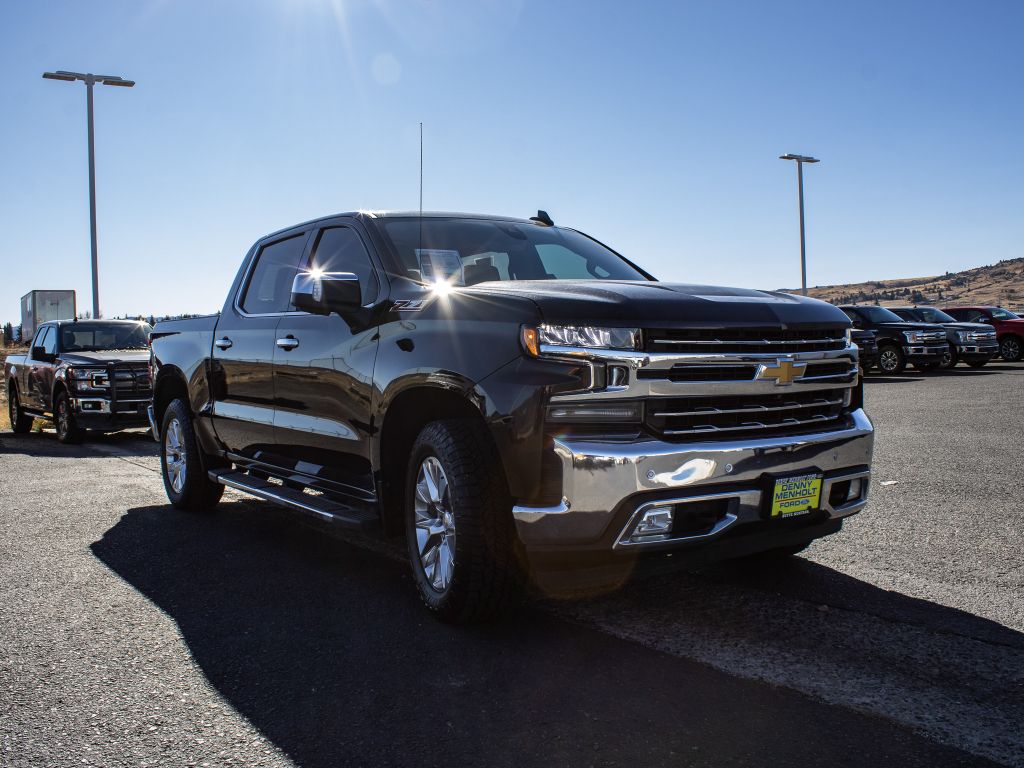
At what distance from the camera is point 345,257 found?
17.2ft

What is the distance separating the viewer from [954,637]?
12.4ft

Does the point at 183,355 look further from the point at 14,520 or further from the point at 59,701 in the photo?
the point at 59,701

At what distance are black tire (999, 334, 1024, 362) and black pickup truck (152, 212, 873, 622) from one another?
24989 millimetres

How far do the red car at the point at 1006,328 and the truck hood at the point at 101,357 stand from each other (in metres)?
22.2

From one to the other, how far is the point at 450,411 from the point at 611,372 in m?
0.89

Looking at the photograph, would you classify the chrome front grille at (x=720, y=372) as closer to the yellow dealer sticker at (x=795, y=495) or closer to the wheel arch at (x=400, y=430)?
the yellow dealer sticker at (x=795, y=495)

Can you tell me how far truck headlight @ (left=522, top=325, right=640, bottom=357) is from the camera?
3605 millimetres

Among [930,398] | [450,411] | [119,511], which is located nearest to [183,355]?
[119,511]

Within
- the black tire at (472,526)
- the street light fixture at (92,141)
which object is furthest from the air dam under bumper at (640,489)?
the street light fixture at (92,141)

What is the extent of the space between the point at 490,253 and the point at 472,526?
1.85 meters

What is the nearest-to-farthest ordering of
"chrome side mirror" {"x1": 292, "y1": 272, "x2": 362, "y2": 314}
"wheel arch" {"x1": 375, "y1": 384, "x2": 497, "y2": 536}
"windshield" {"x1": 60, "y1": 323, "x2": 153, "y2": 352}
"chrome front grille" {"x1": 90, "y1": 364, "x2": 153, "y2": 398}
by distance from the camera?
"wheel arch" {"x1": 375, "y1": 384, "x2": 497, "y2": 536}
"chrome side mirror" {"x1": 292, "y1": 272, "x2": 362, "y2": 314}
"chrome front grille" {"x1": 90, "y1": 364, "x2": 153, "y2": 398}
"windshield" {"x1": 60, "y1": 323, "x2": 153, "y2": 352}

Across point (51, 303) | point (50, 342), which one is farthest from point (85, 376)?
point (51, 303)

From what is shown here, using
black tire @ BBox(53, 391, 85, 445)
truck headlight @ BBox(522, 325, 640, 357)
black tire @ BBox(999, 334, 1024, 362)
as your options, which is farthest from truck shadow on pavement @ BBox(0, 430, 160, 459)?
black tire @ BBox(999, 334, 1024, 362)

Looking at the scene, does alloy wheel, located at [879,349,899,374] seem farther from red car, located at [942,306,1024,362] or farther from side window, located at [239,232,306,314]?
side window, located at [239,232,306,314]
